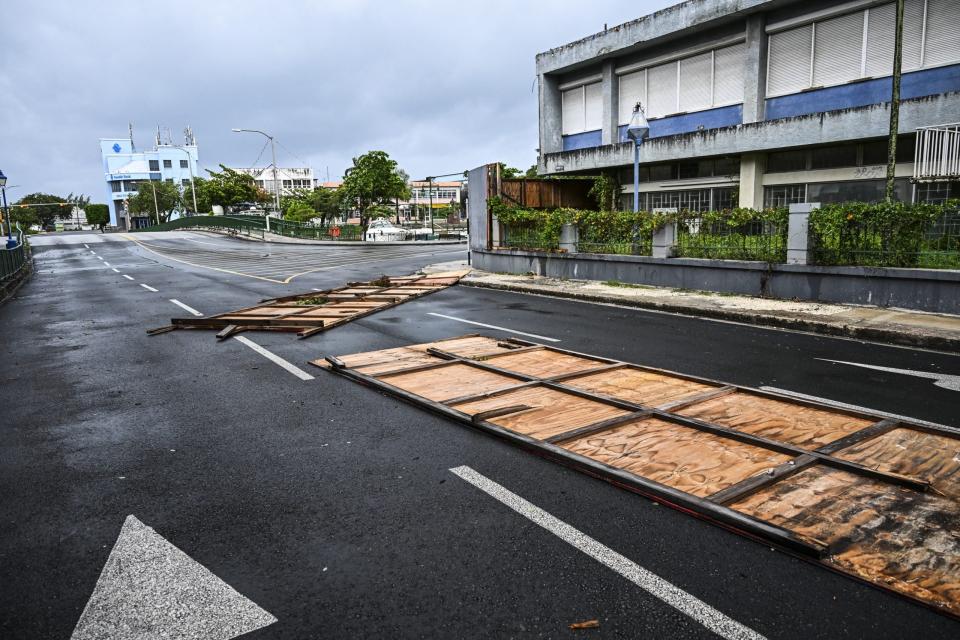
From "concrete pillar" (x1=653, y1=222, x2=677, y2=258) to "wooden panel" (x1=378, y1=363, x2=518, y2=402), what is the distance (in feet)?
31.4

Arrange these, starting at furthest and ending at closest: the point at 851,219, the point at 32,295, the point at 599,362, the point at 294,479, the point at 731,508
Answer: the point at 32,295 → the point at 851,219 → the point at 599,362 → the point at 294,479 → the point at 731,508

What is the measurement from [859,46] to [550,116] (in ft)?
44.5

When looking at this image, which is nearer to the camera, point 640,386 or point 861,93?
point 640,386

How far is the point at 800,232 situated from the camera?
517 inches

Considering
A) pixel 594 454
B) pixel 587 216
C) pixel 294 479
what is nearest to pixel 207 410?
pixel 294 479

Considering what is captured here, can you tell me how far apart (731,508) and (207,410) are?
17.1 ft

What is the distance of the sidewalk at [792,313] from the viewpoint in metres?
9.73

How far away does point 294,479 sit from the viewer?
4.80 m

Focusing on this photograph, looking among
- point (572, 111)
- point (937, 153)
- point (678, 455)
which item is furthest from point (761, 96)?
point (678, 455)

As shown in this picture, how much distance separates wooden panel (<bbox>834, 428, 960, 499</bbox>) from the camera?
448 centimetres

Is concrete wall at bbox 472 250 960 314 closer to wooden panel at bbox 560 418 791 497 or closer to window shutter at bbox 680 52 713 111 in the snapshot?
wooden panel at bbox 560 418 791 497

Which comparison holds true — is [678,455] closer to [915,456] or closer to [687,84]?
[915,456]

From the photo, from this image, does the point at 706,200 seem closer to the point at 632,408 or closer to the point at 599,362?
the point at 599,362

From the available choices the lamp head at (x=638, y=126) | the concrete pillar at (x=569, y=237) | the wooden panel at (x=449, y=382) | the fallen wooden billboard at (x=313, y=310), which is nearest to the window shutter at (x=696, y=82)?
the lamp head at (x=638, y=126)
